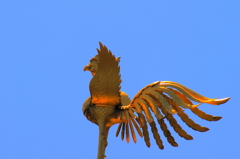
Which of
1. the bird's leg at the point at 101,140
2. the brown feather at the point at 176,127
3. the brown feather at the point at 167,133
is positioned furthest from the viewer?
the bird's leg at the point at 101,140

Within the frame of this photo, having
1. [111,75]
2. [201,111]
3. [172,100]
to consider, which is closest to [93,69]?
[111,75]

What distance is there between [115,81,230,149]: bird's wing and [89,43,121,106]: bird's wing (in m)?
0.42

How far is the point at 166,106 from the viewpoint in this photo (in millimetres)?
8516

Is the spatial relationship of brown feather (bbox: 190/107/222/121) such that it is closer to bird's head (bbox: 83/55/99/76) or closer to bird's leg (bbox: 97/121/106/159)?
bird's leg (bbox: 97/121/106/159)

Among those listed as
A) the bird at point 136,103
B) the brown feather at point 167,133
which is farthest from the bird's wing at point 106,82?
the brown feather at point 167,133

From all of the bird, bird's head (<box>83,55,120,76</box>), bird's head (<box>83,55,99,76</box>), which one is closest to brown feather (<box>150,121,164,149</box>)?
the bird

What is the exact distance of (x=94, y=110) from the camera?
31.0ft

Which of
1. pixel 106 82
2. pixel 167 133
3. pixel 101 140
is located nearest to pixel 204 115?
pixel 167 133

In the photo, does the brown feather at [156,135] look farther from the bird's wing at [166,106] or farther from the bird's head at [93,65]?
the bird's head at [93,65]

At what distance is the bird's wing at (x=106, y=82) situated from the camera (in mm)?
9109

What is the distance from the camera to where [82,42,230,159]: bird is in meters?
8.48

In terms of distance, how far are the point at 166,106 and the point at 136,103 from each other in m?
0.76

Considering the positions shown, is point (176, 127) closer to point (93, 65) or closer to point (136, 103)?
point (136, 103)

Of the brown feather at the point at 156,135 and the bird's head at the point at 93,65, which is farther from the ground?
the bird's head at the point at 93,65
